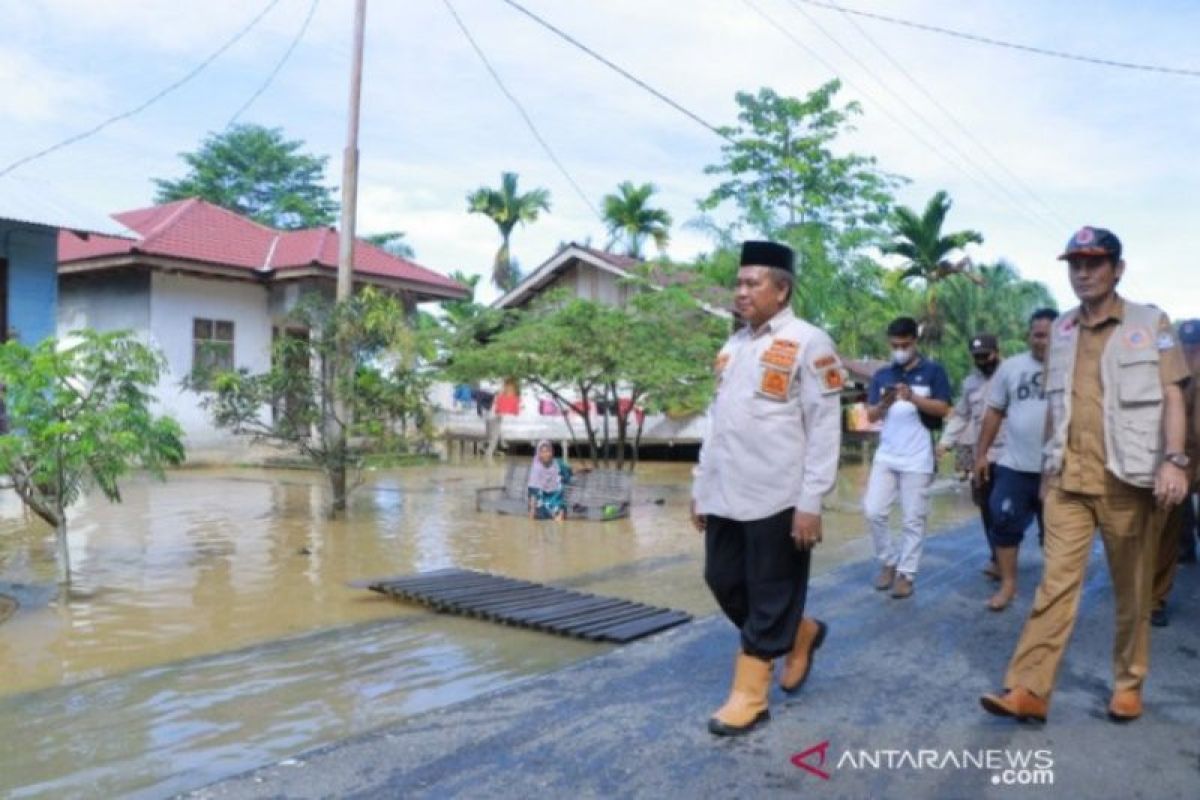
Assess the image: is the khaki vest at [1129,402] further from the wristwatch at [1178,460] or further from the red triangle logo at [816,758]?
the red triangle logo at [816,758]

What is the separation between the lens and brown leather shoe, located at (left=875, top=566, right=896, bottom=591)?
713 cm

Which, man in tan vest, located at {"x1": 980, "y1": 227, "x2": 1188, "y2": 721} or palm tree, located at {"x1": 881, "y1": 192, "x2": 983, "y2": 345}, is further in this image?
palm tree, located at {"x1": 881, "y1": 192, "x2": 983, "y2": 345}

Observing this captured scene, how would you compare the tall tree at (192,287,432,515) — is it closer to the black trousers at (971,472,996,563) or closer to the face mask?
the face mask

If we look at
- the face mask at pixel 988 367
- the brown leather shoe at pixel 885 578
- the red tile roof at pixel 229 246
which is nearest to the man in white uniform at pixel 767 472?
the brown leather shoe at pixel 885 578

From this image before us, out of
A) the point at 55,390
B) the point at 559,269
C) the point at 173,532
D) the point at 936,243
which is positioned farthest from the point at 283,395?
the point at 936,243

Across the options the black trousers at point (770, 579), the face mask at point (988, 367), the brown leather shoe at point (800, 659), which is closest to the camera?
the black trousers at point (770, 579)

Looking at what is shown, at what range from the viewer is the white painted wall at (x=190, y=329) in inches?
758

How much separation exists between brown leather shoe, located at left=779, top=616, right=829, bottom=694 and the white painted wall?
15966 millimetres

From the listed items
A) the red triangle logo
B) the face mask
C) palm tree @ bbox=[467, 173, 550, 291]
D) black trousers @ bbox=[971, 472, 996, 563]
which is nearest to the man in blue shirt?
black trousers @ bbox=[971, 472, 996, 563]

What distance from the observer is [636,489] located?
1722cm

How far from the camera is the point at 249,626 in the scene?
678 centimetres

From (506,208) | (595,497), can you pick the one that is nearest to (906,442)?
(595,497)

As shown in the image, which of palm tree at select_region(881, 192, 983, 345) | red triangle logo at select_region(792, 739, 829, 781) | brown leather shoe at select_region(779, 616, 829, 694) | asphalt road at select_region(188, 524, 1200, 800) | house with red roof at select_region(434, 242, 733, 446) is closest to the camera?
asphalt road at select_region(188, 524, 1200, 800)

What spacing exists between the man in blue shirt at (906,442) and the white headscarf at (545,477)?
20.0 feet
